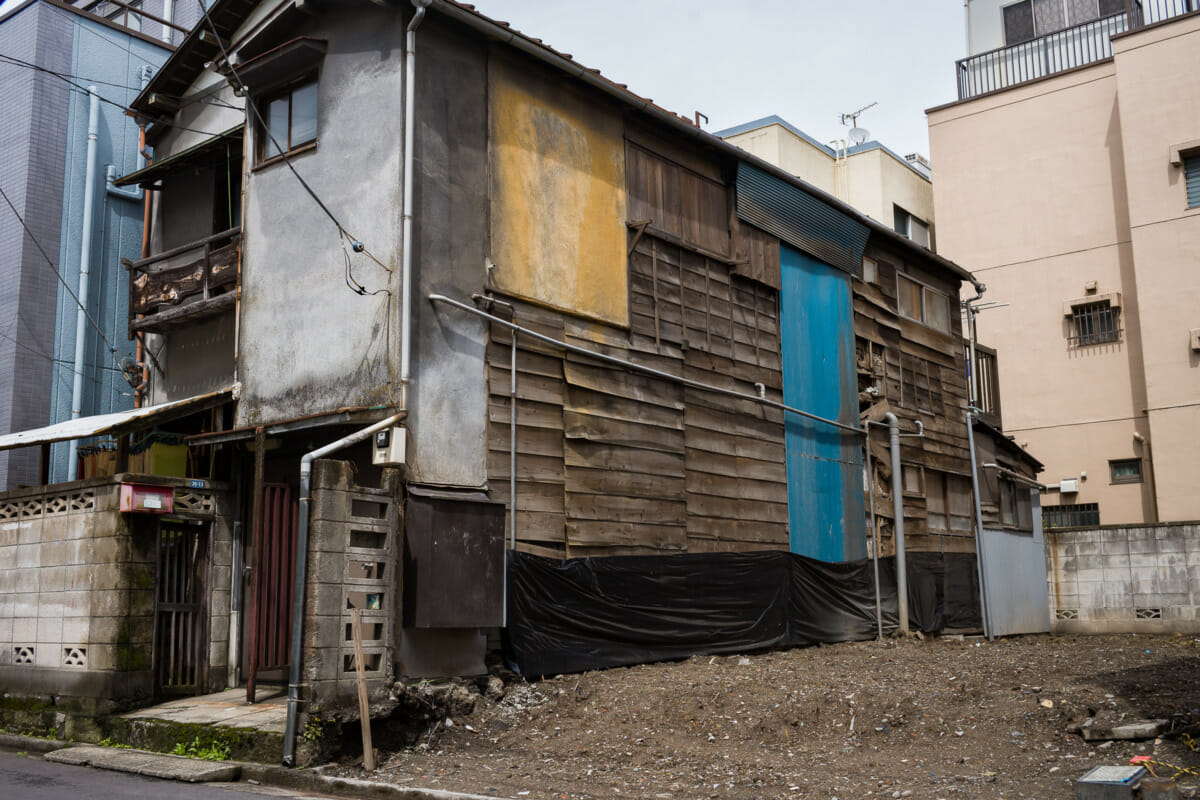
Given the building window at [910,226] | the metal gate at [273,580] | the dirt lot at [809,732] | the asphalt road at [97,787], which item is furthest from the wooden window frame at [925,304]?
the asphalt road at [97,787]

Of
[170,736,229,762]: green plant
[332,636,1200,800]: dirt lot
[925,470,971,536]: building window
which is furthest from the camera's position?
[925,470,971,536]: building window

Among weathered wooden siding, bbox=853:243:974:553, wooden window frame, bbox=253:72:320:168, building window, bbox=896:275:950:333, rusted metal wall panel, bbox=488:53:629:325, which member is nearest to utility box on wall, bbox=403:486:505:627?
rusted metal wall panel, bbox=488:53:629:325

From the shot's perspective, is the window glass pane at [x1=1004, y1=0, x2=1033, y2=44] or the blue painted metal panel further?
the window glass pane at [x1=1004, y1=0, x2=1033, y2=44]

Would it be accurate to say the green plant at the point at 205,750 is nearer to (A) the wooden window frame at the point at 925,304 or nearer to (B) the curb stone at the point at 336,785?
(B) the curb stone at the point at 336,785

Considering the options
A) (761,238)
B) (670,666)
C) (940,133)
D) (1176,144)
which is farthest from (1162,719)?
(940,133)

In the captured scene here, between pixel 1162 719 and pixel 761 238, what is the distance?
420 inches

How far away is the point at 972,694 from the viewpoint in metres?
11.5

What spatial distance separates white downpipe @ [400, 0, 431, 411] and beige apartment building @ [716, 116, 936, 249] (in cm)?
1890

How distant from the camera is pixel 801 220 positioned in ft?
62.4

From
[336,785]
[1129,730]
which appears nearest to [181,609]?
[336,785]

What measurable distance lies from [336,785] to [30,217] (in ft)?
42.3

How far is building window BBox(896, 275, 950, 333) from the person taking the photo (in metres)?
22.7

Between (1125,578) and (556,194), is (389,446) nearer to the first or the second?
(556,194)

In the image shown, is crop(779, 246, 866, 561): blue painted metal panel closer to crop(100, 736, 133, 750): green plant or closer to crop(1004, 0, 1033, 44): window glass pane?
crop(100, 736, 133, 750): green plant
